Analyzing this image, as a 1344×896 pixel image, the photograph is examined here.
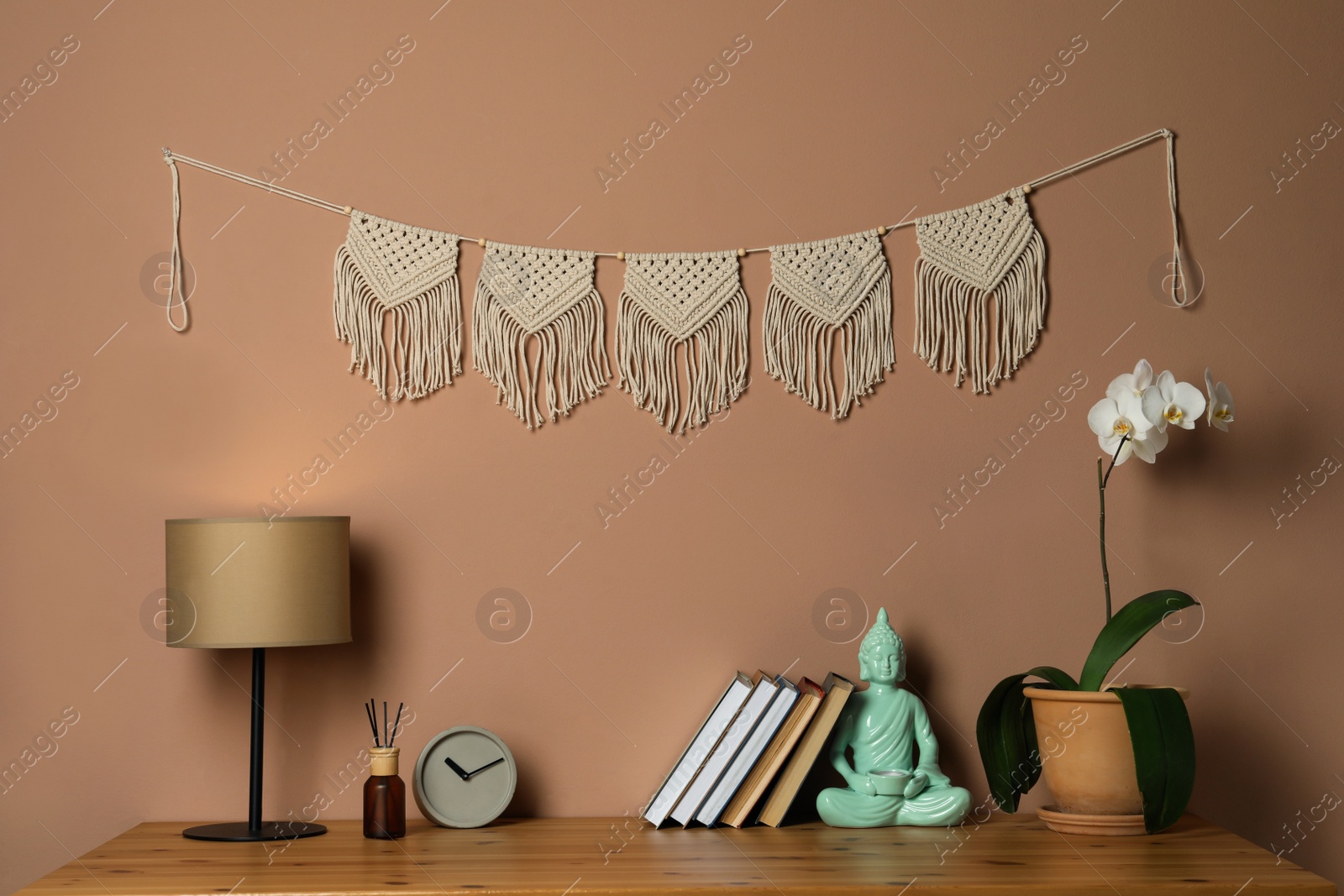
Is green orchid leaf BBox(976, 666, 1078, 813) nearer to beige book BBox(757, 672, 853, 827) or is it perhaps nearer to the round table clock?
beige book BBox(757, 672, 853, 827)

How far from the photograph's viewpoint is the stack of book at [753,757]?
146 cm

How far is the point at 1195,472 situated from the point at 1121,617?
348mm

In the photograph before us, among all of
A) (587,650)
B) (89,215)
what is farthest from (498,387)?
(89,215)

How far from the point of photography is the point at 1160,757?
1.33 m

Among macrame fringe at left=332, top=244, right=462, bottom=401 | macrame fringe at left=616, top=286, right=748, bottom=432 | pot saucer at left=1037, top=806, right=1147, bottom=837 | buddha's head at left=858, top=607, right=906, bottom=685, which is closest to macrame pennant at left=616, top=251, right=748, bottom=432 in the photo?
macrame fringe at left=616, top=286, right=748, bottom=432

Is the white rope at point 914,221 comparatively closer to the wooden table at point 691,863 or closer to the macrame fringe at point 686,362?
the macrame fringe at point 686,362

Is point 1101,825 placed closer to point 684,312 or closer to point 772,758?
point 772,758

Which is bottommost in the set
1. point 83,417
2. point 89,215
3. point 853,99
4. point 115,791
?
point 115,791

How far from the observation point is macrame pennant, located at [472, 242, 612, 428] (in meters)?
1.63

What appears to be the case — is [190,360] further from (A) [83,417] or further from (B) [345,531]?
(B) [345,531]

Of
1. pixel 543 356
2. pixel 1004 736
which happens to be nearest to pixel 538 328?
pixel 543 356

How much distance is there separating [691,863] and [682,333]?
785 mm

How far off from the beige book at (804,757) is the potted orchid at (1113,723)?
0.21 meters

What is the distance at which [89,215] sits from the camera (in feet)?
5.34
